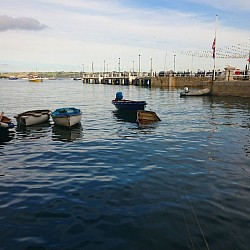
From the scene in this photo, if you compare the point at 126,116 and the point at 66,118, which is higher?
the point at 66,118

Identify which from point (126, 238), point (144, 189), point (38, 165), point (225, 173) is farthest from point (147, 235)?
point (38, 165)

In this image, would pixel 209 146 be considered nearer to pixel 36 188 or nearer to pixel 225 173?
pixel 225 173

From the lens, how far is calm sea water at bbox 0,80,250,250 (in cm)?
665

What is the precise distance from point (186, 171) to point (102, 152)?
508 centimetres

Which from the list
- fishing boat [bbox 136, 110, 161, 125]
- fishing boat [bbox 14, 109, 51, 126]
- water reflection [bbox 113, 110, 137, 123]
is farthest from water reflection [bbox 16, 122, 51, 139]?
fishing boat [bbox 136, 110, 161, 125]

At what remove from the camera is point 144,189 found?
9.45 metres

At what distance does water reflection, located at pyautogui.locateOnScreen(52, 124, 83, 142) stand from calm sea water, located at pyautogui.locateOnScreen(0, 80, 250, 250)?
0.63 metres

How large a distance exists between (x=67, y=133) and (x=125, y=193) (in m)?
12.1

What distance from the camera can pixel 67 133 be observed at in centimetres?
2022

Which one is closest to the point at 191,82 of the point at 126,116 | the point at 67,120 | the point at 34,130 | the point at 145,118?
the point at 126,116

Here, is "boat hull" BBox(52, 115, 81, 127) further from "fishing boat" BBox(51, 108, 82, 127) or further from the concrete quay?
the concrete quay

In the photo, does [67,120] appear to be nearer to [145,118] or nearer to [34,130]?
[34,130]

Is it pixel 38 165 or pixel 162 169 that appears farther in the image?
pixel 38 165

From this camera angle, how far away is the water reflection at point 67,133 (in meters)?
18.5
